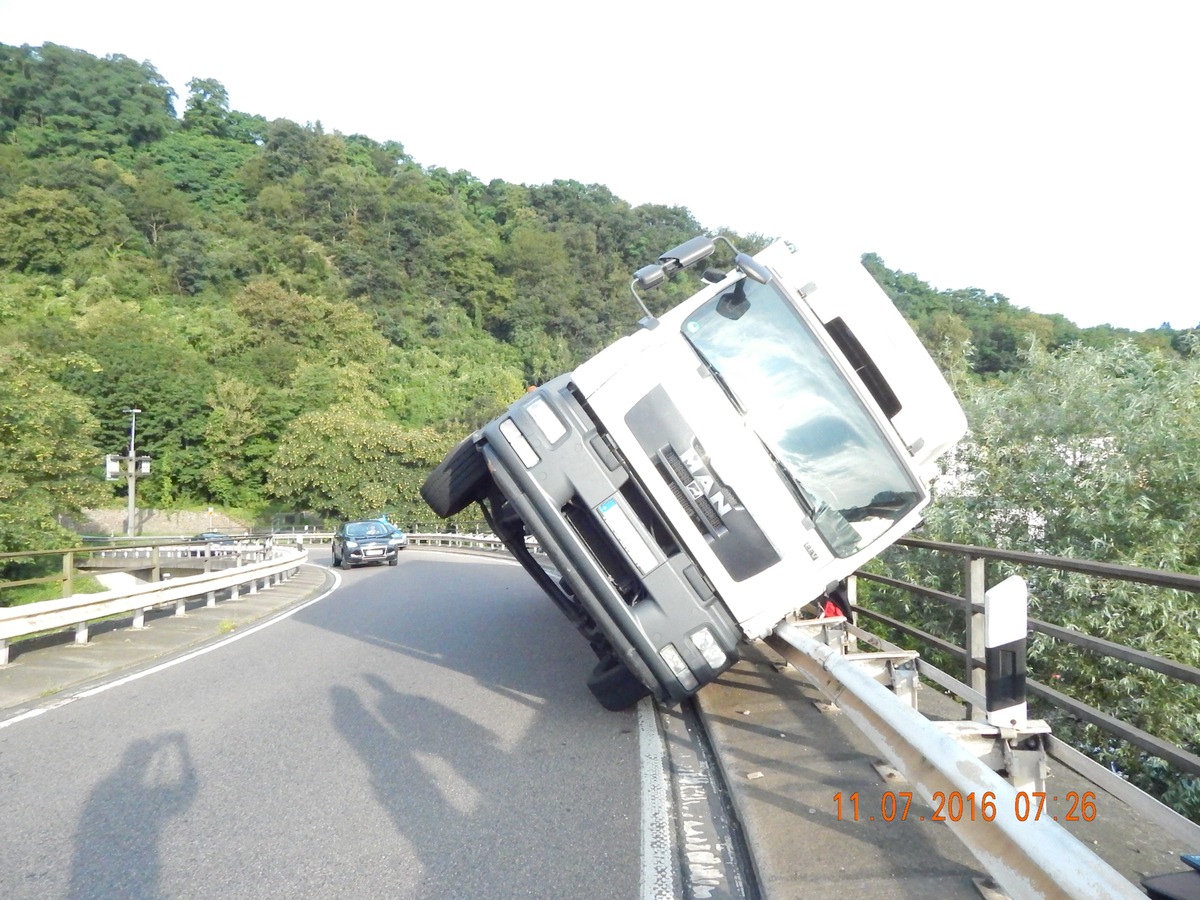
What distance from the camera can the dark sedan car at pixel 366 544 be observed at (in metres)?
25.6

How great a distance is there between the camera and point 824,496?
225 inches

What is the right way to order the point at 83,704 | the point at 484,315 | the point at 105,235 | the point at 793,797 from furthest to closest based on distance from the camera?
the point at 484,315
the point at 105,235
the point at 83,704
the point at 793,797

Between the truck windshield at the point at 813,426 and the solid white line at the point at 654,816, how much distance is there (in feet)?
6.14

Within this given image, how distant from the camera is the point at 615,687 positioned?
6.51m

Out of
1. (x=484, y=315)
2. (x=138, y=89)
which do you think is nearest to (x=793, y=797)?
(x=484, y=315)

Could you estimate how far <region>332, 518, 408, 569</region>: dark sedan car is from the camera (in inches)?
1007

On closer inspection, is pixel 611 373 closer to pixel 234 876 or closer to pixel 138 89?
pixel 234 876

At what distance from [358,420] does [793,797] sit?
183 feet

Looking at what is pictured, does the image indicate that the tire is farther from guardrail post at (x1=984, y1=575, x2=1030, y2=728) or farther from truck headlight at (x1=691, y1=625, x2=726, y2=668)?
guardrail post at (x1=984, y1=575, x2=1030, y2=728)

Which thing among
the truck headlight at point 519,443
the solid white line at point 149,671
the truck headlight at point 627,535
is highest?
the truck headlight at point 519,443

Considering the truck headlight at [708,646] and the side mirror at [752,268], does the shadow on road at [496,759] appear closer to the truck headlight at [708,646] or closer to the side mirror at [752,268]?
the truck headlight at [708,646]

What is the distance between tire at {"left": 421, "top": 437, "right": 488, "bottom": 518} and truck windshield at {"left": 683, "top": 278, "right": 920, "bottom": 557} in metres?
2.17

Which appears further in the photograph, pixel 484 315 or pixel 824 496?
pixel 484 315
